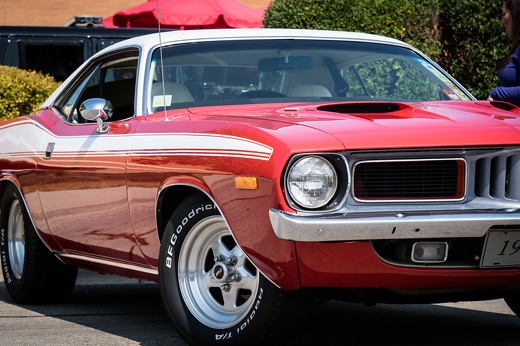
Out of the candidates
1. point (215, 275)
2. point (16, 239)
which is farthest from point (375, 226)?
point (16, 239)

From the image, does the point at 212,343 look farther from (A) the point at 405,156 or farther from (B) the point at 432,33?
(B) the point at 432,33

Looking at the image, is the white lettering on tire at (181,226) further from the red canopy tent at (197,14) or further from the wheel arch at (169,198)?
the red canopy tent at (197,14)

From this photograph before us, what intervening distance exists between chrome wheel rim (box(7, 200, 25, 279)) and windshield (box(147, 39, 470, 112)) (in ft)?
5.74

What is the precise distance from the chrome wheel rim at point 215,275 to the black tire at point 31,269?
205cm

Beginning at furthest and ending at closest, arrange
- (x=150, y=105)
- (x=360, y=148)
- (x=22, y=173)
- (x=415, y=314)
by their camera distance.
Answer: (x=22, y=173)
(x=415, y=314)
(x=150, y=105)
(x=360, y=148)

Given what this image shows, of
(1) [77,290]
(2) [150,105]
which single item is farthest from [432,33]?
(2) [150,105]

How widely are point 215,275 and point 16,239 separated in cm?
270

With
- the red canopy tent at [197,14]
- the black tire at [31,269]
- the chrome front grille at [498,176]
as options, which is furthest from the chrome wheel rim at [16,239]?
the red canopy tent at [197,14]

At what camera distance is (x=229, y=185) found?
4.05m

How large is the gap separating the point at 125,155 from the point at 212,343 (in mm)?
1182

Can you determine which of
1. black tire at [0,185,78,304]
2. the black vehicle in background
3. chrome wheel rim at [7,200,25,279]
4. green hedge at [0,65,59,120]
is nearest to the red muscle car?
black tire at [0,185,78,304]

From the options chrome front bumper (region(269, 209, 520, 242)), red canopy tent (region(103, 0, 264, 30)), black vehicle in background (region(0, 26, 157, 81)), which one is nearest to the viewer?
chrome front bumper (region(269, 209, 520, 242))

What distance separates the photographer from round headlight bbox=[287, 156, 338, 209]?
381 cm

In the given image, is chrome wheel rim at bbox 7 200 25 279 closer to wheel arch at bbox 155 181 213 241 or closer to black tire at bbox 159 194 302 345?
wheel arch at bbox 155 181 213 241
